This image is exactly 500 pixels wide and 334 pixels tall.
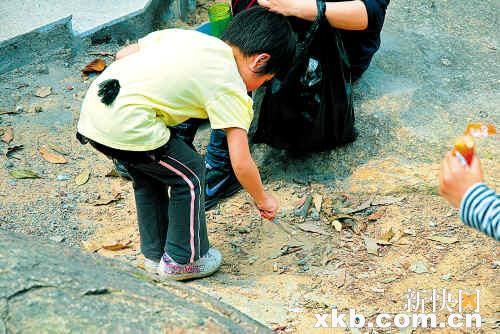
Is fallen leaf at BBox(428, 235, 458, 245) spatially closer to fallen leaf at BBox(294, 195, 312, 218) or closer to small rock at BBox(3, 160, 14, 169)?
fallen leaf at BBox(294, 195, 312, 218)

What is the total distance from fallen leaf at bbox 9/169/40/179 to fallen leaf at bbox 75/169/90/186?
19 cm

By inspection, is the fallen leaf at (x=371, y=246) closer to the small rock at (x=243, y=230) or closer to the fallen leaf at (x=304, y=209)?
the fallen leaf at (x=304, y=209)

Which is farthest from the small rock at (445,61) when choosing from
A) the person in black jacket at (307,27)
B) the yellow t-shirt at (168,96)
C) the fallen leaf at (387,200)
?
the yellow t-shirt at (168,96)

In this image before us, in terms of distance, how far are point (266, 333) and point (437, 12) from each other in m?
3.43

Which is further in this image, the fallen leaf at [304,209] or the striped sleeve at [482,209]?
the fallen leaf at [304,209]

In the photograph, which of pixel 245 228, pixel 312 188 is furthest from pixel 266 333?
pixel 312 188

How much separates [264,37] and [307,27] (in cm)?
67

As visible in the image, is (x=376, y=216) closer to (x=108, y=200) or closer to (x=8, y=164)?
(x=108, y=200)

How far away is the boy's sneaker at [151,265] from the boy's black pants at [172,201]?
18mm

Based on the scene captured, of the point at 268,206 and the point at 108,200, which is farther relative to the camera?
the point at 108,200

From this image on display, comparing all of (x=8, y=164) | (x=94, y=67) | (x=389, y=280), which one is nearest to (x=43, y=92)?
(x=94, y=67)

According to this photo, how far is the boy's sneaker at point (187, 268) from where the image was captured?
→ 2955 mm

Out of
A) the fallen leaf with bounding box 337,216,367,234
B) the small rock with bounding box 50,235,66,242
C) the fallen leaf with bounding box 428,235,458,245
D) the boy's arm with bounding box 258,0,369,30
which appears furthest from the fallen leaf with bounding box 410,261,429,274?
the small rock with bounding box 50,235,66,242

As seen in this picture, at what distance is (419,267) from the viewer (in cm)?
303
